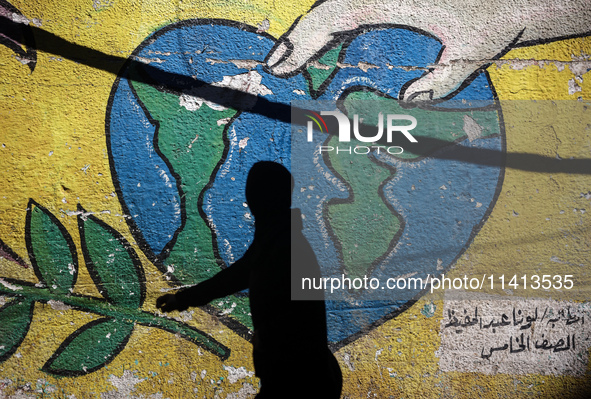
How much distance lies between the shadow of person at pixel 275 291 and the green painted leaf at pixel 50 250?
1.80ft

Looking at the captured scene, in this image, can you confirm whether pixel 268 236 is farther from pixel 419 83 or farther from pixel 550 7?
pixel 550 7

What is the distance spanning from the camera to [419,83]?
2.12 meters

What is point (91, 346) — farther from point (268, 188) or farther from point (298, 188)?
point (298, 188)

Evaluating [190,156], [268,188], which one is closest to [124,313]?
[190,156]

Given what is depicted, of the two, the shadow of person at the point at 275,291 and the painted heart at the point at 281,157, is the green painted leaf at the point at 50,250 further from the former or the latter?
the shadow of person at the point at 275,291

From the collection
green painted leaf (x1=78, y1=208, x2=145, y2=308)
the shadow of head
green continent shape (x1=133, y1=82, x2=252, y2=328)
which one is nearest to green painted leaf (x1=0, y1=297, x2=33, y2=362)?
green painted leaf (x1=78, y1=208, x2=145, y2=308)

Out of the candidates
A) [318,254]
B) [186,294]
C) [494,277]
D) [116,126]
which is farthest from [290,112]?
[494,277]

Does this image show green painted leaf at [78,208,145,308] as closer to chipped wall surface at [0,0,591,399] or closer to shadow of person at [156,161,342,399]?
chipped wall surface at [0,0,591,399]

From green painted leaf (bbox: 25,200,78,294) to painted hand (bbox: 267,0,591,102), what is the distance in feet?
5.02

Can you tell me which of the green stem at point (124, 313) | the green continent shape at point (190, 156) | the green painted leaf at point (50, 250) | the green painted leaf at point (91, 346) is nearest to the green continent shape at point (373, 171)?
the green continent shape at point (190, 156)

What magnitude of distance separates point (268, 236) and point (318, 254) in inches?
12.1

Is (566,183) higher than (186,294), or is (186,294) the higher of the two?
(566,183)

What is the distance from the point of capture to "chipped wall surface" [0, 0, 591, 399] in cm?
211

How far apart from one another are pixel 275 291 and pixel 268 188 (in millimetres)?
603
